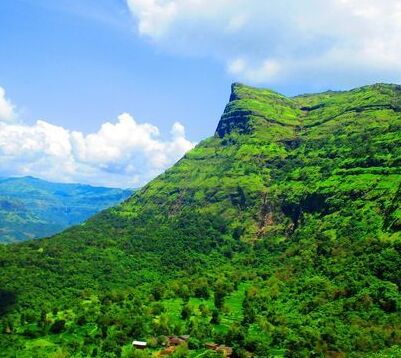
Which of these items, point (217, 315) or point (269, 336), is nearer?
point (269, 336)

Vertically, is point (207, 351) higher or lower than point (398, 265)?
lower

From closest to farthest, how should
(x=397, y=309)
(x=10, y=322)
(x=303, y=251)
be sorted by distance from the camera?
(x=397, y=309)
(x=10, y=322)
(x=303, y=251)

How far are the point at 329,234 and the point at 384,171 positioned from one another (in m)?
30.4

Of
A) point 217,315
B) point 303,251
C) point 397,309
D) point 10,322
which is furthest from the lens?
point 303,251

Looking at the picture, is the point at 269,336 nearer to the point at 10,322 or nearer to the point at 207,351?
the point at 207,351

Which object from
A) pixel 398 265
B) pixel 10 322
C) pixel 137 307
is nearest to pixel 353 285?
pixel 398 265

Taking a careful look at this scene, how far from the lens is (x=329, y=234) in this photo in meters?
186

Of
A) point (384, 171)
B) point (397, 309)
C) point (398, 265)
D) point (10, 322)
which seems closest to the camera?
point (397, 309)

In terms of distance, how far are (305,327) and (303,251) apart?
60508 mm

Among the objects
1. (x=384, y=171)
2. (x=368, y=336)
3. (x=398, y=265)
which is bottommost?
(x=368, y=336)

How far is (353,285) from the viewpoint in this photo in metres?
133

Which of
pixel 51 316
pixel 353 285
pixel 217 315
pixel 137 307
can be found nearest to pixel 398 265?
pixel 353 285

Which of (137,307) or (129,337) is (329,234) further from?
(129,337)

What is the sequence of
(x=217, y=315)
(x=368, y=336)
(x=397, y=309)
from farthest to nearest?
(x=217, y=315), (x=397, y=309), (x=368, y=336)
